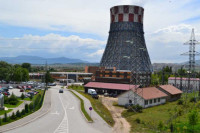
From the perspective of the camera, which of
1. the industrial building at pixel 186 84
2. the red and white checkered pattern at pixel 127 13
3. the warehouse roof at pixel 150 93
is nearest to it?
the warehouse roof at pixel 150 93

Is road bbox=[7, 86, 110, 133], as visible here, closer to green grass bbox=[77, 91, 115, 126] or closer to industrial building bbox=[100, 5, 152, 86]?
green grass bbox=[77, 91, 115, 126]

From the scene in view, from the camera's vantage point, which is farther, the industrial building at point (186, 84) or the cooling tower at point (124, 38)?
the cooling tower at point (124, 38)

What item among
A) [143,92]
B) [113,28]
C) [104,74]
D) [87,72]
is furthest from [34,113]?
[87,72]

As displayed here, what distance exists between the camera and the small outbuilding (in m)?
34.1

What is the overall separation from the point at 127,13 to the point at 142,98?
3844 cm

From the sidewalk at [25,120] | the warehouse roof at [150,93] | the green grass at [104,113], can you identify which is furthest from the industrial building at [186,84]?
the sidewalk at [25,120]

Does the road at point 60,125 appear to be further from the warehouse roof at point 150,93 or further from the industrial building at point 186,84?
the industrial building at point 186,84

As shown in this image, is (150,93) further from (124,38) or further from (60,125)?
(124,38)

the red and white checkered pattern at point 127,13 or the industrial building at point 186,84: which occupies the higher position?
the red and white checkered pattern at point 127,13

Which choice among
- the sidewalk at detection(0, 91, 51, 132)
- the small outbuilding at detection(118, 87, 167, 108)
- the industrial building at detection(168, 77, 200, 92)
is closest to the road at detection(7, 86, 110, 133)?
the sidewalk at detection(0, 91, 51, 132)

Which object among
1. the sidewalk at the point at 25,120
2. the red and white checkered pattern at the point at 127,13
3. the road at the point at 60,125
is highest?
the red and white checkered pattern at the point at 127,13

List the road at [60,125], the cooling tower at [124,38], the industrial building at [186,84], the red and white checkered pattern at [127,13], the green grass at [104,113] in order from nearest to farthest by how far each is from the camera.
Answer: the road at [60,125]
the green grass at [104,113]
the industrial building at [186,84]
the cooling tower at [124,38]
the red and white checkered pattern at [127,13]

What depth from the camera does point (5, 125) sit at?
19.9 metres

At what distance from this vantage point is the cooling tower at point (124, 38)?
66.1 meters
